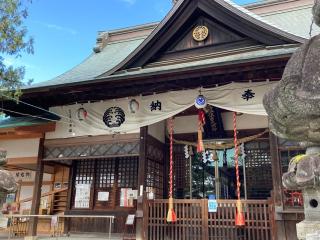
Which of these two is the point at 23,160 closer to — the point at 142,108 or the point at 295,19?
the point at 142,108

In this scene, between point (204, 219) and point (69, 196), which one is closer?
point (204, 219)

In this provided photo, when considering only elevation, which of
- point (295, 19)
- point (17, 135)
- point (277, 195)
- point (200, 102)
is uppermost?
point (295, 19)

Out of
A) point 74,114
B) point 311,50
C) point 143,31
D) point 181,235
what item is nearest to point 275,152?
point 181,235

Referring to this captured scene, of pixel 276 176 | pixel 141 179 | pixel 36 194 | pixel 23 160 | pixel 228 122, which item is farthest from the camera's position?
pixel 23 160

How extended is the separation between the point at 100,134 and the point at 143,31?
740 cm

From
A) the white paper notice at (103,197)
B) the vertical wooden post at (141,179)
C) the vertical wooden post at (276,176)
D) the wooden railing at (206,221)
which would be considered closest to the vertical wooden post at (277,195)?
the vertical wooden post at (276,176)

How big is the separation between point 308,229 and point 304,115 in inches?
52.7

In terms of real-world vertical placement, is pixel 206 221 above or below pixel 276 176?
below

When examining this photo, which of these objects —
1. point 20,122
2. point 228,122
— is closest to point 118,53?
point 20,122

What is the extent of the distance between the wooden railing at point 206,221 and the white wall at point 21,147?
5237mm

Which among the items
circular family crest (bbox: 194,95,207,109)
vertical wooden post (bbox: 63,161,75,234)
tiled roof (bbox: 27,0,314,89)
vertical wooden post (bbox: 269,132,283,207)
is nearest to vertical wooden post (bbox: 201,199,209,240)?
vertical wooden post (bbox: 269,132,283,207)

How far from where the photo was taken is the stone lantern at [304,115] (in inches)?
129

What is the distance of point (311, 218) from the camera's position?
375cm

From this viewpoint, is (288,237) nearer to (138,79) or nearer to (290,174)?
(290,174)
